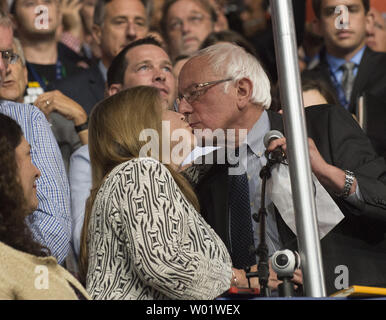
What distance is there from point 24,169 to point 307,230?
1.07 meters

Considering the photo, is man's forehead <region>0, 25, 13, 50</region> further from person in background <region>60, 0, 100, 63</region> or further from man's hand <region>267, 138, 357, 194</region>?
person in background <region>60, 0, 100, 63</region>

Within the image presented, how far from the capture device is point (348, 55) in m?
6.25

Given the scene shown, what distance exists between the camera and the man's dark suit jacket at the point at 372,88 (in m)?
4.93

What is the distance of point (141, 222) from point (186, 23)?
3718 millimetres

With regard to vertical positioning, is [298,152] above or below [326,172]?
above

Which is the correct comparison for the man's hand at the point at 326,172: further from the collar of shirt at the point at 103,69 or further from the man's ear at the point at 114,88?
the collar of shirt at the point at 103,69

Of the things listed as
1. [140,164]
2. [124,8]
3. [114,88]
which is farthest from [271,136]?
[124,8]

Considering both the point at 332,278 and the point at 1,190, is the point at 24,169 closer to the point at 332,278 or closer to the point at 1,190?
the point at 1,190

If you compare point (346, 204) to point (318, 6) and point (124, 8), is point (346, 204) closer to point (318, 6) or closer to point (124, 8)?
point (318, 6)

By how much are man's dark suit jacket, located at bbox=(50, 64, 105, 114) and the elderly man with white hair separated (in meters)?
1.34

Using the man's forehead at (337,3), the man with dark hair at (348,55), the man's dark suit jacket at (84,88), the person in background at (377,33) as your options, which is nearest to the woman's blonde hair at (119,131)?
the man's dark suit jacket at (84,88)

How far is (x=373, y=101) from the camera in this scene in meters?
5.12
